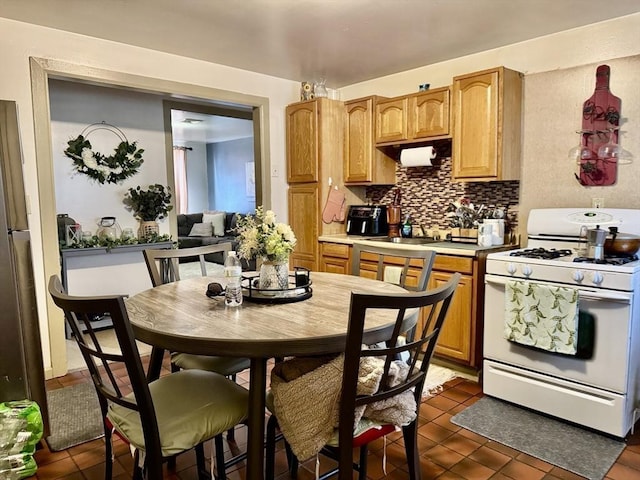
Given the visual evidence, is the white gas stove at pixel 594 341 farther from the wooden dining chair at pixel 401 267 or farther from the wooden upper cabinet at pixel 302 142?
the wooden upper cabinet at pixel 302 142

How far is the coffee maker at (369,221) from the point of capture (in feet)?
13.3

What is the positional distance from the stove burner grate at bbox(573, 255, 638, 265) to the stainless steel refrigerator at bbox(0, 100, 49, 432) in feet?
9.23

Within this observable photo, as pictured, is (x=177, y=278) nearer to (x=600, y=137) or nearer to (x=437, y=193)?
(x=437, y=193)

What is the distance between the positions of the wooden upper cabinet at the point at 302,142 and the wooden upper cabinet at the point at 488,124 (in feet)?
4.10

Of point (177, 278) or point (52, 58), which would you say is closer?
point (177, 278)

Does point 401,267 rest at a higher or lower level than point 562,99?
lower

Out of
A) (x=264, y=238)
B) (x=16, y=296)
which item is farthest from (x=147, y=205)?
(x=264, y=238)

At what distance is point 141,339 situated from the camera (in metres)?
1.50

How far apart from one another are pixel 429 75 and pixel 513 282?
6.73 ft

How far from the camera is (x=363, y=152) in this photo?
3.96 m

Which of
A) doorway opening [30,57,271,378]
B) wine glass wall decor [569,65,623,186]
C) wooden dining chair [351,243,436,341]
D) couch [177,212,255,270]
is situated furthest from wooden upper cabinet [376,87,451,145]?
couch [177,212,255,270]

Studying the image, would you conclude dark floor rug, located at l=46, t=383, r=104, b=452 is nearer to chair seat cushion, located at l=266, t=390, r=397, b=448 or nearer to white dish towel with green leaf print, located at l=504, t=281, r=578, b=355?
chair seat cushion, located at l=266, t=390, r=397, b=448

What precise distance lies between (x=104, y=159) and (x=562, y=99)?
405 cm

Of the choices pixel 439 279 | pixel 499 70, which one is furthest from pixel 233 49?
pixel 439 279
